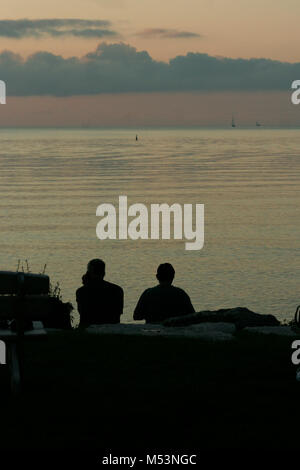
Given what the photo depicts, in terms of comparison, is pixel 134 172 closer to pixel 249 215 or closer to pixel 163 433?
pixel 249 215

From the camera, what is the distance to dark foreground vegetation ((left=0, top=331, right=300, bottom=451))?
6645mm

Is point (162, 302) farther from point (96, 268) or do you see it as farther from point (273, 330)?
point (273, 330)

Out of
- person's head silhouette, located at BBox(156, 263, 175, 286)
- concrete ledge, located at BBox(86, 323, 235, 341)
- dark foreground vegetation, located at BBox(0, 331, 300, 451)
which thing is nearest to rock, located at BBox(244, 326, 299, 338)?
concrete ledge, located at BBox(86, 323, 235, 341)

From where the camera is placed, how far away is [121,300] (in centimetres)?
1212

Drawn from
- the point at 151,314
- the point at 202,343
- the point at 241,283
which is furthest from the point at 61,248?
the point at 202,343

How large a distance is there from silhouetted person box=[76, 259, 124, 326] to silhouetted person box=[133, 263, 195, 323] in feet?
0.96

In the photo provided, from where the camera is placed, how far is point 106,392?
312 inches

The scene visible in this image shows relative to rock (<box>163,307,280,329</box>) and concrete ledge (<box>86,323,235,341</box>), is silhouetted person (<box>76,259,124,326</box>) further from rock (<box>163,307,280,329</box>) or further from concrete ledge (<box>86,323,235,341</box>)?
rock (<box>163,307,280,329</box>)

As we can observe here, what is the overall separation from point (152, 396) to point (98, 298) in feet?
14.4

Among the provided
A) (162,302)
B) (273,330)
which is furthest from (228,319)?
(273,330)

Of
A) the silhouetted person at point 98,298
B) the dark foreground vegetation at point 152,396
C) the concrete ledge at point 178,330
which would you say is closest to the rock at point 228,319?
the concrete ledge at point 178,330

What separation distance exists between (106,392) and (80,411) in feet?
2.02

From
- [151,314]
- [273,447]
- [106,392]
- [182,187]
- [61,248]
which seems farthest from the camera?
[182,187]

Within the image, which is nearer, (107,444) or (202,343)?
(107,444)
